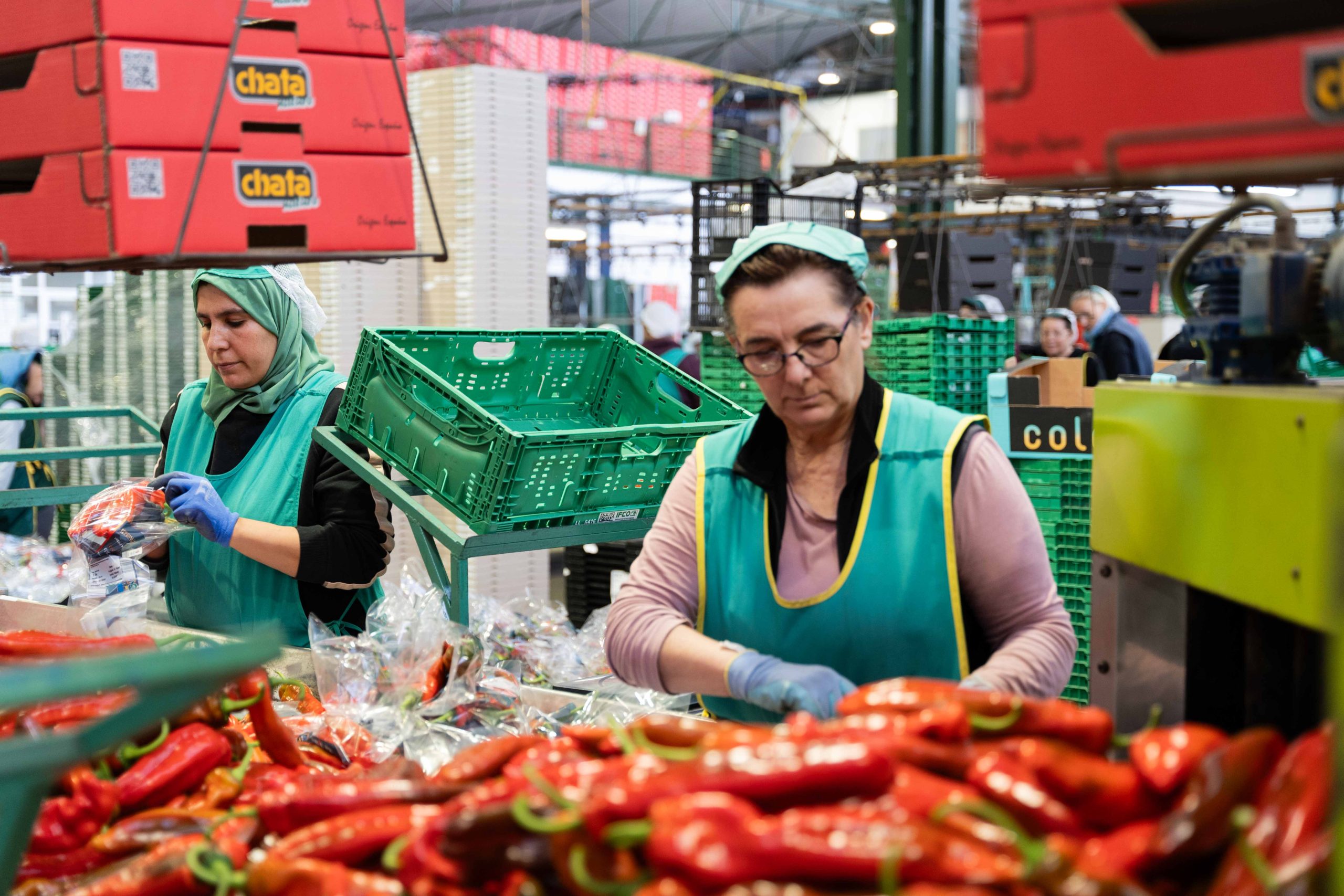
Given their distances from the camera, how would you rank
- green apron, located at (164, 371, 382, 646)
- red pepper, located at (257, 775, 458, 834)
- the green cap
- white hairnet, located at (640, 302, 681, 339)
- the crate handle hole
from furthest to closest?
Result: white hairnet, located at (640, 302, 681, 339)
the crate handle hole
green apron, located at (164, 371, 382, 646)
the green cap
red pepper, located at (257, 775, 458, 834)

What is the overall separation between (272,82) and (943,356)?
13.7ft

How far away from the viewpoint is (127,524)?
3154mm

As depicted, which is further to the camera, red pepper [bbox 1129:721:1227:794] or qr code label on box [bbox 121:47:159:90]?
qr code label on box [bbox 121:47:159:90]

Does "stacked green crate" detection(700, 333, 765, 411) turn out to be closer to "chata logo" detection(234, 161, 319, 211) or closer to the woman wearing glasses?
the woman wearing glasses

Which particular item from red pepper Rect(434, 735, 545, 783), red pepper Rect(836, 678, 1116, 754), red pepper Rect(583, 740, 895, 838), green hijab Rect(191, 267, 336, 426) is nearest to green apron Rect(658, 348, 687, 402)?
green hijab Rect(191, 267, 336, 426)

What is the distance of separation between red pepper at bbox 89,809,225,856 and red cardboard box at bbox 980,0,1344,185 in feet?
4.59

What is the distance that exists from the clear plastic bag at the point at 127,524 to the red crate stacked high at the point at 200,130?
1022 millimetres

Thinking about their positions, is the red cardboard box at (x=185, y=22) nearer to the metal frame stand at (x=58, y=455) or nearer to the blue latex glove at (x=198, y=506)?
the blue latex glove at (x=198, y=506)

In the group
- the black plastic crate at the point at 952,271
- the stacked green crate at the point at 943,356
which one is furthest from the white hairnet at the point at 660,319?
the black plastic crate at the point at 952,271

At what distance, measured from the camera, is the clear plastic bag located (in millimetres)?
3160

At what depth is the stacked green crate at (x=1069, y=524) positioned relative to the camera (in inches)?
195

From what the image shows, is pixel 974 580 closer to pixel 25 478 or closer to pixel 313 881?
pixel 313 881

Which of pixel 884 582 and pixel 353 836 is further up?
pixel 884 582

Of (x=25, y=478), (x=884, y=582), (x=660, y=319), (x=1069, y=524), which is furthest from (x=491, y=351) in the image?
(x=660, y=319)
